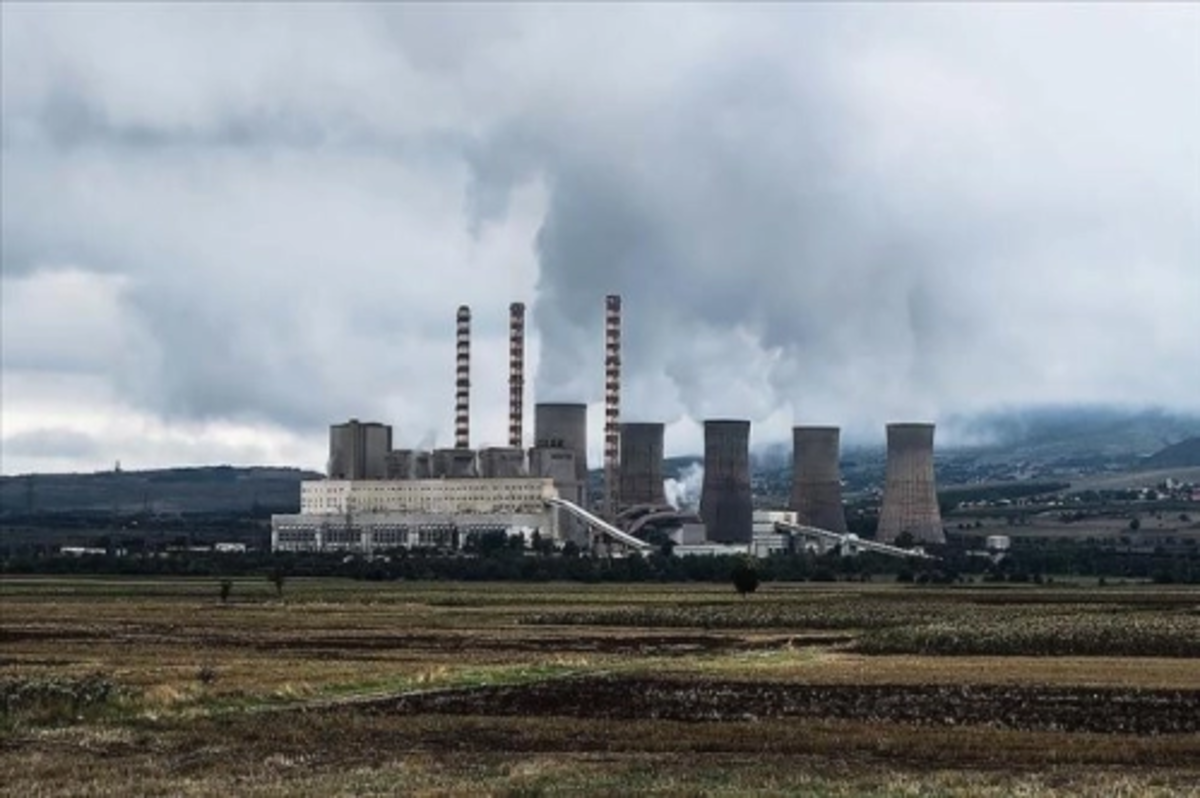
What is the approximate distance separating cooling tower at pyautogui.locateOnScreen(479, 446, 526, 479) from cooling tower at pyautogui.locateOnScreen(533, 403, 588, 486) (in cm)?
219

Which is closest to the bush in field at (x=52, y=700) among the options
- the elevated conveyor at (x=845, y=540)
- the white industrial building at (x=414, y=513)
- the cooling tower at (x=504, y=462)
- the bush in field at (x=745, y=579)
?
the bush in field at (x=745, y=579)

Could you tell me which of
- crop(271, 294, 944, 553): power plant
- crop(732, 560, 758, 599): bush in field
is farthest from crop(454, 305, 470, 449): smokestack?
crop(732, 560, 758, 599): bush in field

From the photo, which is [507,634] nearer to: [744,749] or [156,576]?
[744,749]

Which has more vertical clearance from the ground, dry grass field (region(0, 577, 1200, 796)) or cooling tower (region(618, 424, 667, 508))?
cooling tower (region(618, 424, 667, 508))

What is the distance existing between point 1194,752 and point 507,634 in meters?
41.4

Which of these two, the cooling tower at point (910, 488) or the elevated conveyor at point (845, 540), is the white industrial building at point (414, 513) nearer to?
the elevated conveyor at point (845, 540)

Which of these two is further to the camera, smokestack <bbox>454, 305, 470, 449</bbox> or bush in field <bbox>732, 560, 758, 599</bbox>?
smokestack <bbox>454, 305, 470, 449</bbox>

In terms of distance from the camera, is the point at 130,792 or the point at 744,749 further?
the point at 744,749

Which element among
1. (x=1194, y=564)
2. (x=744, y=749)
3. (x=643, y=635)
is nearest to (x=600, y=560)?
(x=1194, y=564)

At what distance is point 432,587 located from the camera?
130 meters

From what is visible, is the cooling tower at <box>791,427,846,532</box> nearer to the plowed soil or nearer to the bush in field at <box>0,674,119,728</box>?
the plowed soil

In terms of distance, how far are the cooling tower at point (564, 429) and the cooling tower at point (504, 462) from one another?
2191mm

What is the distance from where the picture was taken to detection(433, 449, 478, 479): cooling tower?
195875 mm

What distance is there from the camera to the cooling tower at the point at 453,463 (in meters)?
196
